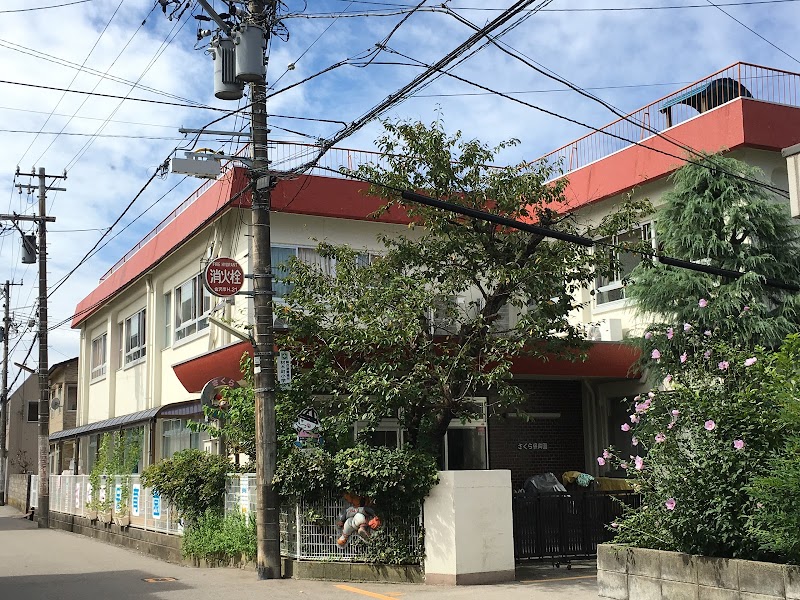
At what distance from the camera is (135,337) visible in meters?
29.3

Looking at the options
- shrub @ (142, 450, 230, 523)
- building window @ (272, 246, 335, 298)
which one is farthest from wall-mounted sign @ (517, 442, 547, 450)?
shrub @ (142, 450, 230, 523)

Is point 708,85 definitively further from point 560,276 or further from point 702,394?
point 702,394

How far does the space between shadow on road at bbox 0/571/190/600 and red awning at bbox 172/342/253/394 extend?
4.13 m

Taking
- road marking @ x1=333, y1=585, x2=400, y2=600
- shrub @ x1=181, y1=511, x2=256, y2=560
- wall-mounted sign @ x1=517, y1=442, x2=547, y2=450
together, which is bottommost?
road marking @ x1=333, y1=585, x2=400, y2=600

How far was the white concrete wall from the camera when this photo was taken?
13.3 meters

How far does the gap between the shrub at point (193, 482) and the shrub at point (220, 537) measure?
24cm

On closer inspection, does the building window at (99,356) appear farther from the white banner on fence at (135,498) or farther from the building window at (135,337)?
the white banner on fence at (135,498)

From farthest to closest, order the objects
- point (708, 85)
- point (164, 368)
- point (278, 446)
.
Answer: point (164, 368) < point (708, 85) < point (278, 446)

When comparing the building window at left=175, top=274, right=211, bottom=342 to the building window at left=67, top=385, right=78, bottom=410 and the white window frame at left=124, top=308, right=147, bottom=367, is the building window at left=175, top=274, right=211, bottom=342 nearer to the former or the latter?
the white window frame at left=124, top=308, right=147, bottom=367

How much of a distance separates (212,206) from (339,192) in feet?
9.44

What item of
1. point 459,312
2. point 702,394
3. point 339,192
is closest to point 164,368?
point 339,192

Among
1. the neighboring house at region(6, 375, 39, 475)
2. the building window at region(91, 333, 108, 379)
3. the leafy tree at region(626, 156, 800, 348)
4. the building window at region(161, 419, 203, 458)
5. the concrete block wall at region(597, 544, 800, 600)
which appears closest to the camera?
the concrete block wall at region(597, 544, 800, 600)

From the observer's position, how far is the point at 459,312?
15.5 m

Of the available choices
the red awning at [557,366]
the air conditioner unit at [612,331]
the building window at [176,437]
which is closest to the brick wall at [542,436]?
the red awning at [557,366]
